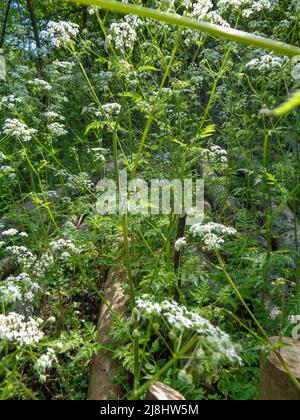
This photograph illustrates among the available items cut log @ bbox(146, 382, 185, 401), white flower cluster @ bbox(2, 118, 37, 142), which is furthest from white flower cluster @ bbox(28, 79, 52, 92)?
cut log @ bbox(146, 382, 185, 401)

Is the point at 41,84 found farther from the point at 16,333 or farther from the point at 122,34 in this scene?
the point at 16,333

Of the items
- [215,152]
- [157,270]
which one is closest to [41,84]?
[215,152]

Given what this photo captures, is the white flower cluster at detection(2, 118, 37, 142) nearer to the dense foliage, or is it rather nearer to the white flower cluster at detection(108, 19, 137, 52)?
the dense foliage

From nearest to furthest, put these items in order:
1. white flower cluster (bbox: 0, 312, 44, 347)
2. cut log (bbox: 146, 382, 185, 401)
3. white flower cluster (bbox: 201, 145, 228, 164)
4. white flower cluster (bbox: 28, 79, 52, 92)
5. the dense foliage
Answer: white flower cluster (bbox: 0, 312, 44, 347) < cut log (bbox: 146, 382, 185, 401) < the dense foliage < white flower cluster (bbox: 201, 145, 228, 164) < white flower cluster (bbox: 28, 79, 52, 92)

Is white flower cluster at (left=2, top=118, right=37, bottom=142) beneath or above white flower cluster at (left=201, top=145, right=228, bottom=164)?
above

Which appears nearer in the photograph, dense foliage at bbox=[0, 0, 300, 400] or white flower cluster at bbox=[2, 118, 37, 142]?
dense foliage at bbox=[0, 0, 300, 400]

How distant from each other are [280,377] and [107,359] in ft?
5.33

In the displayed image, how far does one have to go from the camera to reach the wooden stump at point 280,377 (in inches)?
78.6

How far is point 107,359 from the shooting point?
3232mm

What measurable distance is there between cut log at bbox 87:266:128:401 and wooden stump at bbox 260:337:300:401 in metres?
1.24

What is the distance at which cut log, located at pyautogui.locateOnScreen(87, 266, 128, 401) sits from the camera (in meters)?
2.99

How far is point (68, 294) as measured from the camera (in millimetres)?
4098

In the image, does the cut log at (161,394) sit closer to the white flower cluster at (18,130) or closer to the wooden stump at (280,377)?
the wooden stump at (280,377)

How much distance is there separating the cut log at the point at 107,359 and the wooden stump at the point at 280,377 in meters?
Result: 1.24
